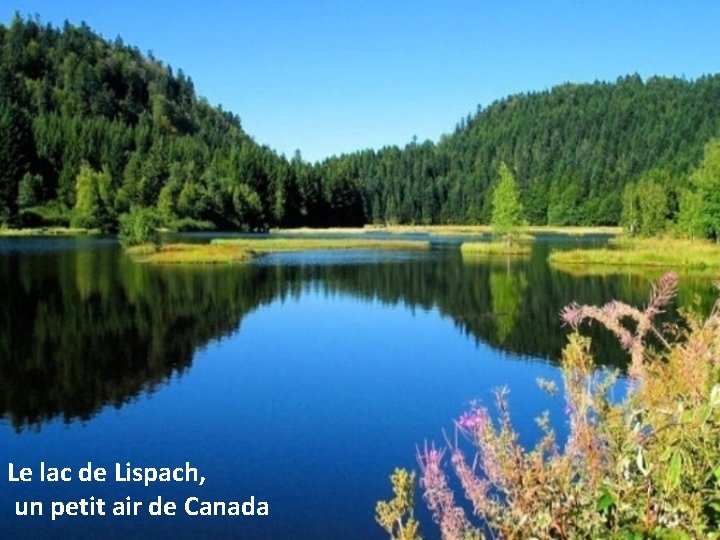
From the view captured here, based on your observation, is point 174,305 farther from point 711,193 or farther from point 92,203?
point 92,203

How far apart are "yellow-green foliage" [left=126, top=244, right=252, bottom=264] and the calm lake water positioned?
20.5m

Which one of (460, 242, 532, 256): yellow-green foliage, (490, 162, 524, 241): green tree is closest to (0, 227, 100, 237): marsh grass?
(460, 242, 532, 256): yellow-green foliage

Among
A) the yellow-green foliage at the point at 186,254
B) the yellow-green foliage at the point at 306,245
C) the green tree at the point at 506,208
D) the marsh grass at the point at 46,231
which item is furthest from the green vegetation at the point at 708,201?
the marsh grass at the point at 46,231

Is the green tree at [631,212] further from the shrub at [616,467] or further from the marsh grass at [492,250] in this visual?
the shrub at [616,467]

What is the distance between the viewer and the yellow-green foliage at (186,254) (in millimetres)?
74750

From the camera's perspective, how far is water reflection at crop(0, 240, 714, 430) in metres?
25.5

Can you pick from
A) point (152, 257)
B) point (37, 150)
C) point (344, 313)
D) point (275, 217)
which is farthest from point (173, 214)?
point (344, 313)

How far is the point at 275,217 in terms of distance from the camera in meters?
170

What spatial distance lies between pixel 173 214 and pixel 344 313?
111270 millimetres

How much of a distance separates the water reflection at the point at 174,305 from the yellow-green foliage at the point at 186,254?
2966mm

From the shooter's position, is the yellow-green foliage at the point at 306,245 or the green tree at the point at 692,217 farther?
the yellow-green foliage at the point at 306,245

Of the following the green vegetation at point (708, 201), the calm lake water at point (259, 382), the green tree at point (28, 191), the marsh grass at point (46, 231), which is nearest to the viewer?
the calm lake water at point (259, 382)

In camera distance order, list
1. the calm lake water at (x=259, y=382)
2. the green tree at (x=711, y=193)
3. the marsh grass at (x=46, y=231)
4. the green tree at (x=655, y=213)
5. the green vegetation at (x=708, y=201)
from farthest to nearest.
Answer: the marsh grass at (x=46, y=231), the green tree at (x=655, y=213), the green vegetation at (x=708, y=201), the green tree at (x=711, y=193), the calm lake water at (x=259, y=382)

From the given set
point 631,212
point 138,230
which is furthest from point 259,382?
point 631,212
